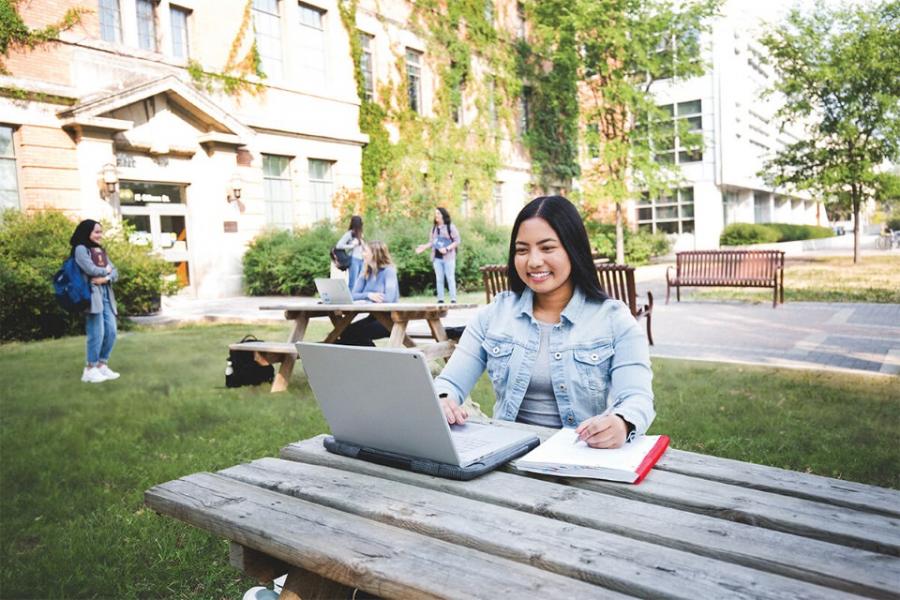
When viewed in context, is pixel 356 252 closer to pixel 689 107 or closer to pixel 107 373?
pixel 107 373

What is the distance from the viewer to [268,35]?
60.3 feet

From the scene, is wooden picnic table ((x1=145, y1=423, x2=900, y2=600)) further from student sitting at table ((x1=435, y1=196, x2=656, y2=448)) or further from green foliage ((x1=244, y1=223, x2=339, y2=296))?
green foliage ((x1=244, y1=223, x2=339, y2=296))

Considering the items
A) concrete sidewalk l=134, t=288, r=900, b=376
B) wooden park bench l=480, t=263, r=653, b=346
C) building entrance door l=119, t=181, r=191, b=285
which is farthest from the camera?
building entrance door l=119, t=181, r=191, b=285

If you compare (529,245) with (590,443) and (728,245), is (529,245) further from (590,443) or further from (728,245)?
(728,245)

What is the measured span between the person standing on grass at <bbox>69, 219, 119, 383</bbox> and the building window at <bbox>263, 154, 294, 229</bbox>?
10472 millimetres

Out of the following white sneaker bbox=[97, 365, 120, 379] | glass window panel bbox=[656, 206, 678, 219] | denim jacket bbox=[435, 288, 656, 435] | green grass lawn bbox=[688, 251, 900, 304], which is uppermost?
glass window panel bbox=[656, 206, 678, 219]

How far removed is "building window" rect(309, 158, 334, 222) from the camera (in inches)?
773

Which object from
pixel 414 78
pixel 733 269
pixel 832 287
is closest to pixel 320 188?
pixel 414 78

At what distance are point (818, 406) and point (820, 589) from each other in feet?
16.9

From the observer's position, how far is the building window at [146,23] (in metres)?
15.6

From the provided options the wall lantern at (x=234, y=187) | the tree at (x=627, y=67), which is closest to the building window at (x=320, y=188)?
the wall lantern at (x=234, y=187)

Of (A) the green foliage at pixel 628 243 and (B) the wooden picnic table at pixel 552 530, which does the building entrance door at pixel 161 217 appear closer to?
(B) the wooden picnic table at pixel 552 530

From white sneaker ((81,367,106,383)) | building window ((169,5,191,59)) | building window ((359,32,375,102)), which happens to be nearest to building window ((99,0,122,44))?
building window ((169,5,191,59))

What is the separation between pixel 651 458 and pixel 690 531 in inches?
17.9
